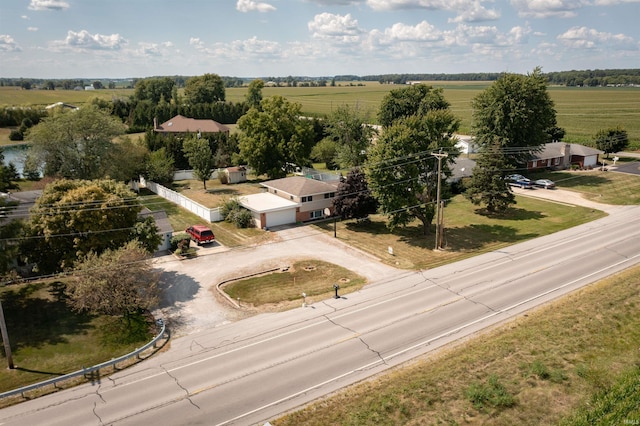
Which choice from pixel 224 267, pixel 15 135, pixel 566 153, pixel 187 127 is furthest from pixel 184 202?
pixel 15 135

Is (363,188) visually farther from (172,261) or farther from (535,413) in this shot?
(535,413)

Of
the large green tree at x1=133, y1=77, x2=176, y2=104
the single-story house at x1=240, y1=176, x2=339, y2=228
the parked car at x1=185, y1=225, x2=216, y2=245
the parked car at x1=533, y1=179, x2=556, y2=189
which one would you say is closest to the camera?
the parked car at x1=185, y1=225, x2=216, y2=245

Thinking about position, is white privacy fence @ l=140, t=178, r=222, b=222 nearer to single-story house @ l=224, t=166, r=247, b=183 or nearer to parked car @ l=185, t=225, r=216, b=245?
parked car @ l=185, t=225, r=216, b=245

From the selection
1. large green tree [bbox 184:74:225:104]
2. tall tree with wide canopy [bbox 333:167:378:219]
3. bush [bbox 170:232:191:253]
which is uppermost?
large green tree [bbox 184:74:225:104]

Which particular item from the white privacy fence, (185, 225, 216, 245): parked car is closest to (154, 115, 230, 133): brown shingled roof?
the white privacy fence

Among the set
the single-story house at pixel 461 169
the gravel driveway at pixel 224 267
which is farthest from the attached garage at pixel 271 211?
the single-story house at pixel 461 169

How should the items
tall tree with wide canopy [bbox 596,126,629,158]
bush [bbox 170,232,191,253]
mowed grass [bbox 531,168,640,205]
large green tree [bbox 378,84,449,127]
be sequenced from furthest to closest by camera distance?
1. tall tree with wide canopy [bbox 596,126,629,158]
2. large green tree [bbox 378,84,449,127]
3. mowed grass [bbox 531,168,640,205]
4. bush [bbox 170,232,191,253]

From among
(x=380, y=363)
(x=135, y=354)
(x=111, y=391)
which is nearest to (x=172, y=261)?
(x=135, y=354)

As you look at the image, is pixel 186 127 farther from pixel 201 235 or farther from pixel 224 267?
pixel 224 267
